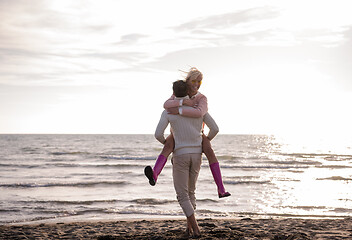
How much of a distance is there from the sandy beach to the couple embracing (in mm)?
945

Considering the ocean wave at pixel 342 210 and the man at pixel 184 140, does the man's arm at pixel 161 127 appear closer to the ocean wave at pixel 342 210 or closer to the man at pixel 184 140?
the man at pixel 184 140

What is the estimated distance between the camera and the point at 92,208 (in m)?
9.75

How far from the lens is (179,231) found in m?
5.84

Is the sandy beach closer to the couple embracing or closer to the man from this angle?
the man

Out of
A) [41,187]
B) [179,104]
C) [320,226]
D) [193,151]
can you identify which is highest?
[179,104]

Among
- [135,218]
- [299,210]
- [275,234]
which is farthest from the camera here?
[299,210]

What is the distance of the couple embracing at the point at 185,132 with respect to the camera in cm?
483

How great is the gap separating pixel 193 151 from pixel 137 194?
7.39 m

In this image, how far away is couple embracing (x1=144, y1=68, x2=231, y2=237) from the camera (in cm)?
483

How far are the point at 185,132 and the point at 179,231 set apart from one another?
181 centimetres

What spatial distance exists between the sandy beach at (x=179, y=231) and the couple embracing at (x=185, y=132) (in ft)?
3.10

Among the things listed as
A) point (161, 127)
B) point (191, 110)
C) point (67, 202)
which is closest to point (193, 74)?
point (191, 110)

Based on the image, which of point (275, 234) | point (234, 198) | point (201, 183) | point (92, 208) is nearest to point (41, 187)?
point (92, 208)

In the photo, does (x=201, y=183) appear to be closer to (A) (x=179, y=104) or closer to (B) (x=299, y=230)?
(B) (x=299, y=230)
